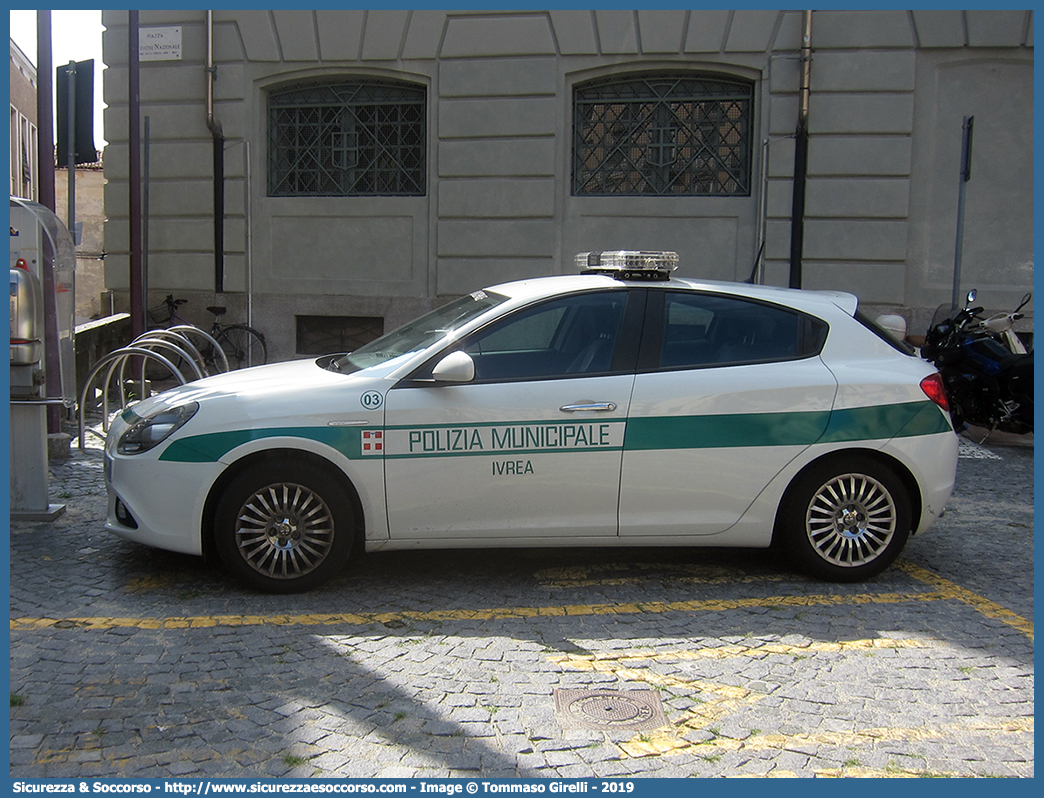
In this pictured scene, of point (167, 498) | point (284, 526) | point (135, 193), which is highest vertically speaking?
point (135, 193)

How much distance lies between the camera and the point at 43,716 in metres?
3.69

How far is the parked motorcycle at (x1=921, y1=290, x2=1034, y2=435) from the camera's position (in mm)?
8867

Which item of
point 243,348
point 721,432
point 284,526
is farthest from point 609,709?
point 243,348

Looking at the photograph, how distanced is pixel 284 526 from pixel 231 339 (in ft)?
29.4

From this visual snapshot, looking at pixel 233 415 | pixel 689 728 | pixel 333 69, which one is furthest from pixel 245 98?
pixel 689 728

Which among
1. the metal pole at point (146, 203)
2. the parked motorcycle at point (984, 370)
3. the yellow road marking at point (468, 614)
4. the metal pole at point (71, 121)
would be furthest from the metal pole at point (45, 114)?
the parked motorcycle at point (984, 370)

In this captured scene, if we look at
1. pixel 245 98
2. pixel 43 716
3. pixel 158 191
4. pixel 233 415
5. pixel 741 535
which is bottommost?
pixel 43 716

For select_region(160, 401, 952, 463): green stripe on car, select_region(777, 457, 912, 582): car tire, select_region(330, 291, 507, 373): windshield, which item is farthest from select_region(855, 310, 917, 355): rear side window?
select_region(330, 291, 507, 373): windshield

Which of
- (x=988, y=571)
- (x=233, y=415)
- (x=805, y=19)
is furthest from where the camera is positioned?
(x=805, y=19)

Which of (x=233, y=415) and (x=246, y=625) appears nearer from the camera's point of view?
(x=246, y=625)

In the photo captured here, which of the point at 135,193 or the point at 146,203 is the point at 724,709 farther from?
the point at 146,203

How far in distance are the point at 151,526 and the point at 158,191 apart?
A: 9634 millimetres

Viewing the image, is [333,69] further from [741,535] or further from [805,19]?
[741,535]

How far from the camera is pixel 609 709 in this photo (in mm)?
3801
